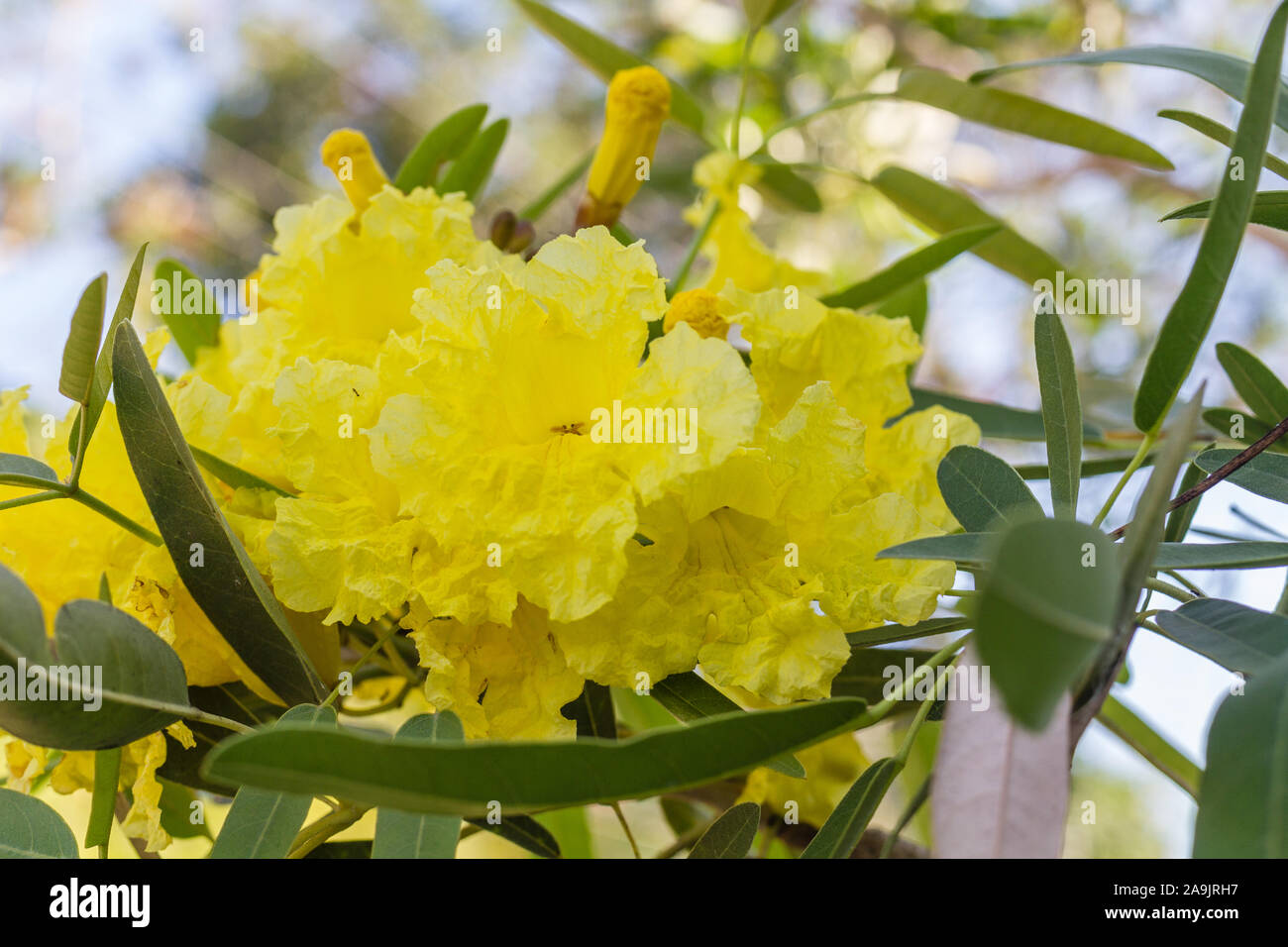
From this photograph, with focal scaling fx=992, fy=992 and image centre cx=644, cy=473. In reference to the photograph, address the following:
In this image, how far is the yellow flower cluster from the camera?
1.06ft

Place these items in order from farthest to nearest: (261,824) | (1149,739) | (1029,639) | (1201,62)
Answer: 1. (1149,739)
2. (1201,62)
3. (261,824)
4. (1029,639)

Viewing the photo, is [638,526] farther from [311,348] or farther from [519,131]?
[519,131]

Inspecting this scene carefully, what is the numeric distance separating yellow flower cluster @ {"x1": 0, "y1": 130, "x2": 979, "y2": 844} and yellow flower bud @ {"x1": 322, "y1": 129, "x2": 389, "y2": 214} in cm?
14

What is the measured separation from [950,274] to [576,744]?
2.29 m

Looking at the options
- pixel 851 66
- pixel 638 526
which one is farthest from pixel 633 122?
pixel 851 66

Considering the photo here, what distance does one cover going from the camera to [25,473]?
0.35 m

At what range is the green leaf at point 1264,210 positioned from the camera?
370mm

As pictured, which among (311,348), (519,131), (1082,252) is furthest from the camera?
(519,131)

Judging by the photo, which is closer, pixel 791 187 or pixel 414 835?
pixel 414 835

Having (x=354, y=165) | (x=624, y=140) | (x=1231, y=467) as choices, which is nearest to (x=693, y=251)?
(x=624, y=140)

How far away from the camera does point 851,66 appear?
68.9 inches

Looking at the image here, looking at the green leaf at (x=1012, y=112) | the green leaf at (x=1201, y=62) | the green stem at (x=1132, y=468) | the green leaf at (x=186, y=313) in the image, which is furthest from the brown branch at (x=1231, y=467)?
the green leaf at (x=186, y=313)

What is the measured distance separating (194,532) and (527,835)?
18 cm

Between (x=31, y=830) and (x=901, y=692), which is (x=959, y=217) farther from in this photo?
(x=31, y=830)
